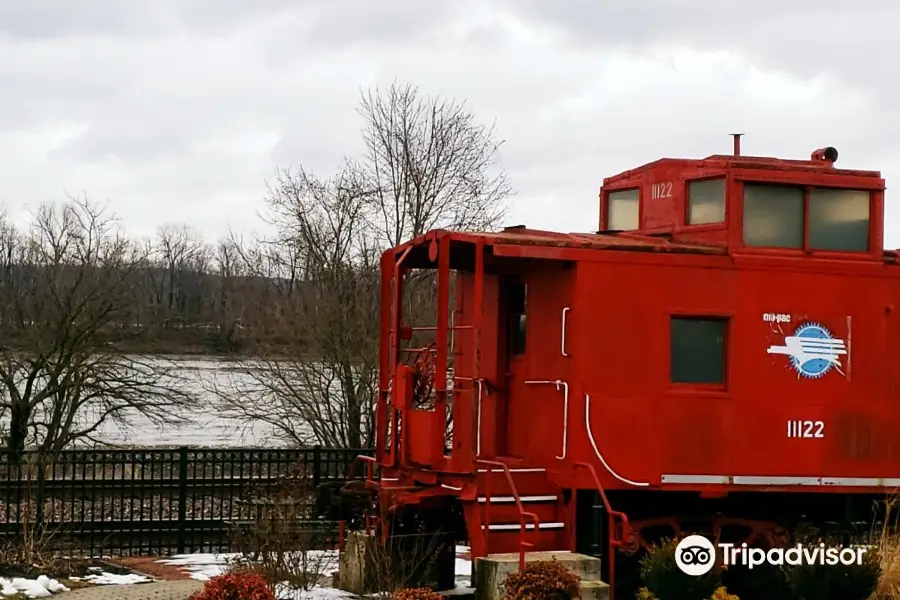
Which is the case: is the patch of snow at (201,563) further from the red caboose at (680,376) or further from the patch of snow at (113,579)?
the red caboose at (680,376)

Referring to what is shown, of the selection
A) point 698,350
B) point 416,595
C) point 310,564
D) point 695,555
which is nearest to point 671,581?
point 695,555

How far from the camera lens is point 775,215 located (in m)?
11.4

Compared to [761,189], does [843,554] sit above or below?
below

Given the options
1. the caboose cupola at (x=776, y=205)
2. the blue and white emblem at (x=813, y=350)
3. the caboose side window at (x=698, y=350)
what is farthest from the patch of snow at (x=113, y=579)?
the blue and white emblem at (x=813, y=350)

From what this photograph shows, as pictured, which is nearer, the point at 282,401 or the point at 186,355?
the point at 282,401

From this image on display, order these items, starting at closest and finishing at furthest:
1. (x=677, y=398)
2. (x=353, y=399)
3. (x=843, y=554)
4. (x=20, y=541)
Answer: (x=843, y=554), (x=677, y=398), (x=20, y=541), (x=353, y=399)

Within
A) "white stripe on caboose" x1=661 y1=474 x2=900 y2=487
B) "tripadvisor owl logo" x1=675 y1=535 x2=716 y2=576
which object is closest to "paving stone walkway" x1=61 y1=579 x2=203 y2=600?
"tripadvisor owl logo" x1=675 y1=535 x2=716 y2=576

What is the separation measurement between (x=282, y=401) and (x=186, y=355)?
10.9m

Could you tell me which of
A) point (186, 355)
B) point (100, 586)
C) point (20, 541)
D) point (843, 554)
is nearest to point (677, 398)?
point (843, 554)

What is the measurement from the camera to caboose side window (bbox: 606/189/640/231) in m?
12.6

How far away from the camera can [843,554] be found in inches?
384

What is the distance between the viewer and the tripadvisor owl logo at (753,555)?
31.9 ft

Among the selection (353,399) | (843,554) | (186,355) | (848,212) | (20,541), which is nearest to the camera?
(843,554)

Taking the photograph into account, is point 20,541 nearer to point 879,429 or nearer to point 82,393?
point 82,393
